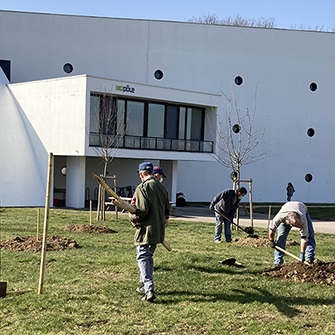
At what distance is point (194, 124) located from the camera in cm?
2906

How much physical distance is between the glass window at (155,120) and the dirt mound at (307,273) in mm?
19125

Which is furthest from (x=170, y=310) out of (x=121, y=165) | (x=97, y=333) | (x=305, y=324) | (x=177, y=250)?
(x=121, y=165)

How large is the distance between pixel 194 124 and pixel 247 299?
74.8 feet

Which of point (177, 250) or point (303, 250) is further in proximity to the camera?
point (177, 250)

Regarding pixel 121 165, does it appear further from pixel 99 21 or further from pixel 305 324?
pixel 305 324

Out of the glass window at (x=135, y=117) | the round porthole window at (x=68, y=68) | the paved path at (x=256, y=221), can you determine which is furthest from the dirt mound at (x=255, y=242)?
the round porthole window at (x=68, y=68)

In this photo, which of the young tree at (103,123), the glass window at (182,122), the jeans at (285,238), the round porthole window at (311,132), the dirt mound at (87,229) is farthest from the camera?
the round porthole window at (311,132)

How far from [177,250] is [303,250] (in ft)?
10.6

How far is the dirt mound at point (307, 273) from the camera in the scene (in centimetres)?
767

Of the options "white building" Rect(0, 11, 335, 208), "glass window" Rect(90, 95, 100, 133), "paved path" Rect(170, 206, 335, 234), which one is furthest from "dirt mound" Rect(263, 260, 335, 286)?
"glass window" Rect(90, 95, 100, 133)

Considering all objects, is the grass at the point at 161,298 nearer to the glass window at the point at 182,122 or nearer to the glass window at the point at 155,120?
the glass window at the point at 155,120

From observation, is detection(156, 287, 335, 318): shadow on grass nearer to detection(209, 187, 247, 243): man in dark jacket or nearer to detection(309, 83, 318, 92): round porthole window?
detection(209, 187, 247, 243): man in dark jacket

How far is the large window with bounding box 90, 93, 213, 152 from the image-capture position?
23594mm

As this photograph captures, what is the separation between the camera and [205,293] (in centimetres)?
689
